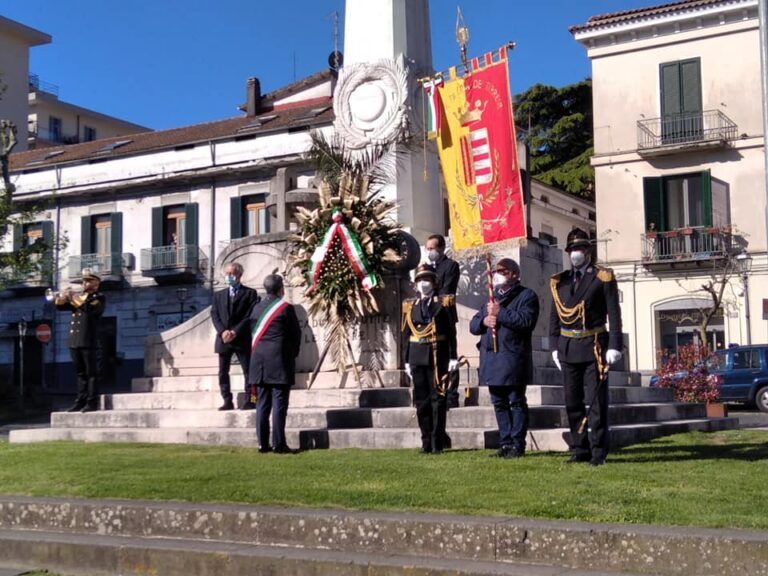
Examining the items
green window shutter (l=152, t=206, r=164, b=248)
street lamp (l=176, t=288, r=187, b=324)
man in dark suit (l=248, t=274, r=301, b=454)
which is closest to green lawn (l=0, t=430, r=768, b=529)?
man in dark suit (l=248, t=274, r=301, b=454)

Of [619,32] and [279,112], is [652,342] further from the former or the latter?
[279,112]

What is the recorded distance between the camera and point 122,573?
6965 millimetres


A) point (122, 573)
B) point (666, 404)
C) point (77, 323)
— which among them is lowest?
point (122, 573)

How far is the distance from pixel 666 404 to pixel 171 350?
6699 millimetres

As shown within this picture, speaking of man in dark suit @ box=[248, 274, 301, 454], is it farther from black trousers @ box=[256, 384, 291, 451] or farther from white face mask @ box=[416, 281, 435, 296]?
white face mask @ box=[416, 281, 435, 296]

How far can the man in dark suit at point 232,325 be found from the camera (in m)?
12.4

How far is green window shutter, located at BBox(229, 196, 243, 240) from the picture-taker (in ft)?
140

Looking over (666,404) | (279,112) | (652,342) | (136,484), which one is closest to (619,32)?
(652,342)

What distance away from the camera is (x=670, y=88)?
3619 centimetres

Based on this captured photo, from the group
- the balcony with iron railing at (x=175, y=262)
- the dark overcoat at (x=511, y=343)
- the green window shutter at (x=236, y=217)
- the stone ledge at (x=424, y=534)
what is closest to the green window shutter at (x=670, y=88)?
the green window shutter at (x=236, y=217)

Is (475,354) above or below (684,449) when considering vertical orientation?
above

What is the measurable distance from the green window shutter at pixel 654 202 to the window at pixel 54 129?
42936 millimetres

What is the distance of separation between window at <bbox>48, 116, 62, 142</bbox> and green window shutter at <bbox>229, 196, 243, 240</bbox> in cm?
2830

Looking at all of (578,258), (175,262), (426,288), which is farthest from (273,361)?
(175,262)
